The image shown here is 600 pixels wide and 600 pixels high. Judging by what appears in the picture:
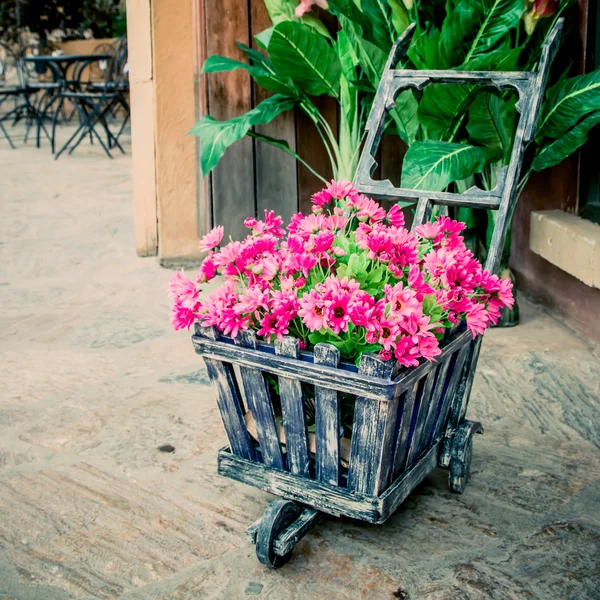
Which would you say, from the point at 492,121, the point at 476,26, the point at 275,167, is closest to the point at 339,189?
the point at 476,26

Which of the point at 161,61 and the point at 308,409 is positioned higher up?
the point at 161,61

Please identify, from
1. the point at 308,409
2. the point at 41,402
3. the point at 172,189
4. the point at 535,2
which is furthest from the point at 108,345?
the point at 535,2

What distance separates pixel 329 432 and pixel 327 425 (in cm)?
2

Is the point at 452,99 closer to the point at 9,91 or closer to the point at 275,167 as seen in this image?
the point at 275,167

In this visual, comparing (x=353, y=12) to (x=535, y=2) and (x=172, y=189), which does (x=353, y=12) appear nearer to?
(x=535, y=2)

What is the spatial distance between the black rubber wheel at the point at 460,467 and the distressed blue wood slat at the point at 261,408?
1.66ft

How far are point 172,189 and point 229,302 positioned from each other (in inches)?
104

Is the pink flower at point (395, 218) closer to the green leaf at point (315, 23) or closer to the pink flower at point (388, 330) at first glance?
the pink flower at point (388, 330)

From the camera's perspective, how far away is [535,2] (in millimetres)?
2953

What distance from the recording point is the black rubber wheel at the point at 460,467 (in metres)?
2.15

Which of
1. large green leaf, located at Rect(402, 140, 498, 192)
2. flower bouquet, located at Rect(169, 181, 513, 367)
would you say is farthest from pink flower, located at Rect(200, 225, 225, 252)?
large green leaf, located at Rect(402, 140, 498, 192)

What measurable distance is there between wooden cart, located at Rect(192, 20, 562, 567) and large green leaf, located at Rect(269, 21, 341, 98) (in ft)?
4.84

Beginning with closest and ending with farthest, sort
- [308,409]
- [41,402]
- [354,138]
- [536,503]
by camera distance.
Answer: [308,409] → [536,503] → [41,402] → [354,138]

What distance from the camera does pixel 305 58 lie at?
333cm
